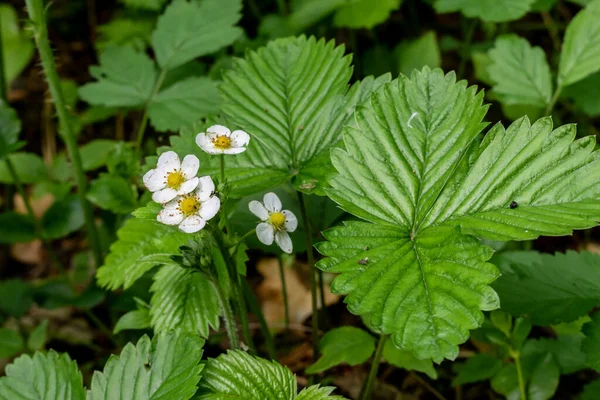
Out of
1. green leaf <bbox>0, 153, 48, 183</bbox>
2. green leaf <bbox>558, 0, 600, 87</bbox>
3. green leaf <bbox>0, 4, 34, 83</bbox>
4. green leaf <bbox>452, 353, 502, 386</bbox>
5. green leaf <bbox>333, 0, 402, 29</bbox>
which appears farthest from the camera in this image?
green leaf <bbox>0, 4, 34, 83</bbox>

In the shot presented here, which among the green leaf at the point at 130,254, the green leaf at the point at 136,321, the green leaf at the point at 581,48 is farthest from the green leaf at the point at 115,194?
the green leaf at the point at 581,48

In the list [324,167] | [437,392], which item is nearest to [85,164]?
[324,167]

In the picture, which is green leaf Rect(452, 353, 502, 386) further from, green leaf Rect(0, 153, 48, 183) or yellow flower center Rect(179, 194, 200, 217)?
green leaf Rect(0, 153, 48, 183)

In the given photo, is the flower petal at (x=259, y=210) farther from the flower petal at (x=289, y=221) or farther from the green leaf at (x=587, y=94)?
the green leaf at (x=587, y=94)

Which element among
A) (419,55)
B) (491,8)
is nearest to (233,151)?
(491,8)

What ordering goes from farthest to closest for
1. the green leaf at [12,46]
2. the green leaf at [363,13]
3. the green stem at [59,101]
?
the green leaf at [12,46] < the green leaf at [363,13] < the green stem at [59,101]

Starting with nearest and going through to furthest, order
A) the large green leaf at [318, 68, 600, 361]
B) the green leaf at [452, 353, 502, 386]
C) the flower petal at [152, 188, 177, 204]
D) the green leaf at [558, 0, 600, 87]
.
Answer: the large green leaf at [318, 68, 600, 361], the flower petal at [152, 188, 177, 204], the green leaf at [452, 353, 502, 386], the green leaf at [558, 0, 600, 87]

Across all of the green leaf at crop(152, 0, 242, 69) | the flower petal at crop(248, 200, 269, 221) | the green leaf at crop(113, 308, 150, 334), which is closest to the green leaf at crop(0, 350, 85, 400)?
the green leaf at crop(113, 308, 150, 334)
